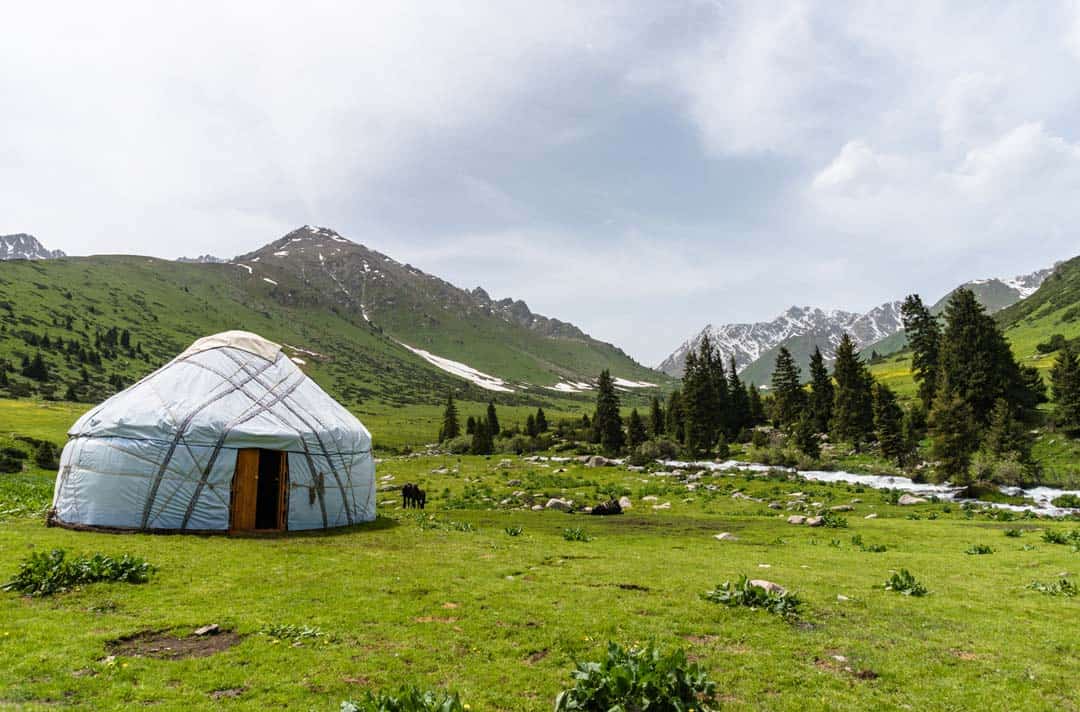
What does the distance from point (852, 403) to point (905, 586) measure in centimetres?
4976

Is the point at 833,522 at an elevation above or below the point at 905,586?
below

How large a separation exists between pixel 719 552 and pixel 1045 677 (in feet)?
32.8

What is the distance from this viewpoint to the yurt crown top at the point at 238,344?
76.3ft

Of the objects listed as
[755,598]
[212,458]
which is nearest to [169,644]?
[755,598]

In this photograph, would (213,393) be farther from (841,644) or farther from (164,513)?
(841,644)

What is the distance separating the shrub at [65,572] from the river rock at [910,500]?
35.5m

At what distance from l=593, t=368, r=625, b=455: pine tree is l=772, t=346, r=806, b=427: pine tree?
69.2ft

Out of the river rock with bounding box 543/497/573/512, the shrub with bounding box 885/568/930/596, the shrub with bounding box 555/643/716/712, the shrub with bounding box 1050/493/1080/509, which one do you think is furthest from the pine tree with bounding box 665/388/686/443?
the shrub with bounding box 555/643/716/712

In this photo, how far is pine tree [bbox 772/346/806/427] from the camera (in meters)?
69.0

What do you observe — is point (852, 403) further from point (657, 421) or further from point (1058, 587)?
point (1058, 587)

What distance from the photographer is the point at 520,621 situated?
9.57 meters

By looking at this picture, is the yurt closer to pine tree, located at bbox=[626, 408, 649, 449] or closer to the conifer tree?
the conifer tree

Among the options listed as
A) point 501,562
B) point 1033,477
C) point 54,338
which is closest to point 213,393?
point 501,562

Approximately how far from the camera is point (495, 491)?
36.4 m
